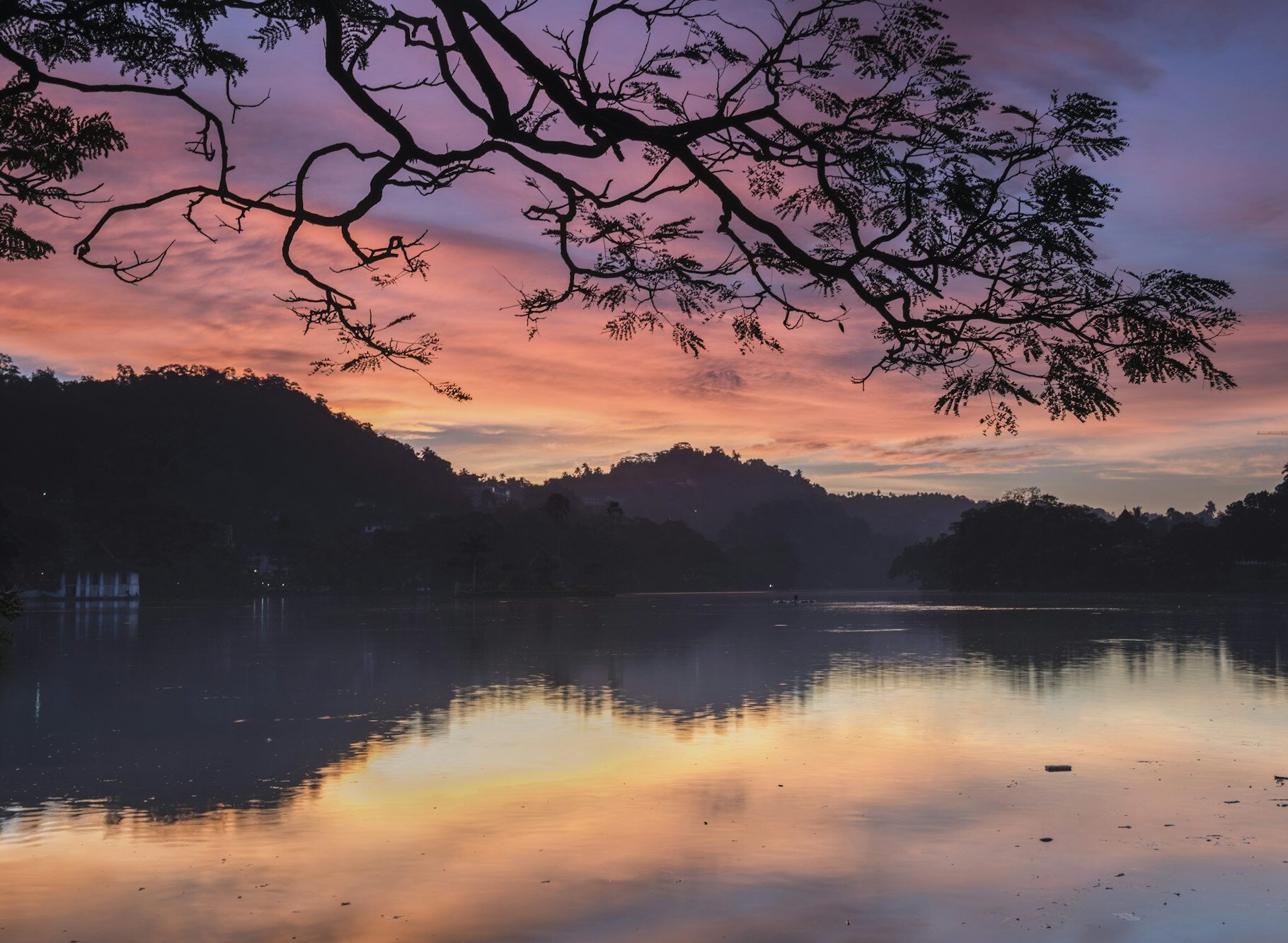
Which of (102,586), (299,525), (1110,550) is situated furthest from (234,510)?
(1110,550)

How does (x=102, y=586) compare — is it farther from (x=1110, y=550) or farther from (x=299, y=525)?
(x=1110, y=550)

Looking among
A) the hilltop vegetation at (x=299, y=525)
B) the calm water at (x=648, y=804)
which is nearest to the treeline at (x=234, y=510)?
the hilltop vegetation at (x=299, y=525)

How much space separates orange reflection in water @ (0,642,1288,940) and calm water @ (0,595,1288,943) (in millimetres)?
49

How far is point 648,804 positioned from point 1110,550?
12885cm

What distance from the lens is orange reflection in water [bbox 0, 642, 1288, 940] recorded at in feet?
29.1

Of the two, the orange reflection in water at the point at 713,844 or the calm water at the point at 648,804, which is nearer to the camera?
the orange reflection in water at the point at 713,844

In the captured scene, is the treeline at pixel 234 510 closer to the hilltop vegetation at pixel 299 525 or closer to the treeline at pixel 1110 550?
the hilltop vegetation at pixel 299 525

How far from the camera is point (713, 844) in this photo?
1131 centimetres

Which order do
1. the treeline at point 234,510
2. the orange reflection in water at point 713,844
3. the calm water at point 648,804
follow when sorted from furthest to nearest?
1. the treeline at point 234,510
2. the calm water at point 648,804
3. the orange reflection in water at point 713,844

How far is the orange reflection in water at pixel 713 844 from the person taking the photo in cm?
888

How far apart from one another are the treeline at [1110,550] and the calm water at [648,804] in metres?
Result: 98.0

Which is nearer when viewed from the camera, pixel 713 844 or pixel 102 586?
pixel 713 844

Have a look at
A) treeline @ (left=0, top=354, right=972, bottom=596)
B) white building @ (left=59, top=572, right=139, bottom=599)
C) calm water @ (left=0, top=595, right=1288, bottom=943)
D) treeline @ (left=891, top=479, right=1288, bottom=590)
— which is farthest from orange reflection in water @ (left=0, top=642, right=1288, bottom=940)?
treeline @ (left=891, top=479, right=1288, bottom=590)

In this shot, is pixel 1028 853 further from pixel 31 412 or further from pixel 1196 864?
pixel 31 412
